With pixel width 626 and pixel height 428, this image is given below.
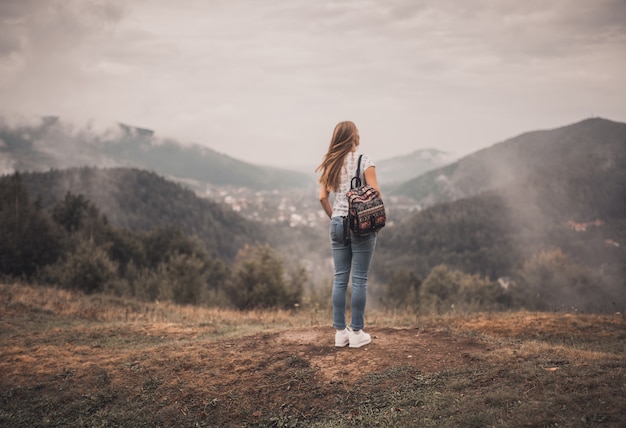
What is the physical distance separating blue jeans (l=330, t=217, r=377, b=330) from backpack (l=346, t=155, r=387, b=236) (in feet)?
0.74

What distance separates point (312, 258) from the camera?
504 feet

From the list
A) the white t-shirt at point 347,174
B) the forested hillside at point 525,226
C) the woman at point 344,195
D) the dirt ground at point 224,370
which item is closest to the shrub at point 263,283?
the dirt ground at point 224,370

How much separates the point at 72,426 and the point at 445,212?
172660 millimetres

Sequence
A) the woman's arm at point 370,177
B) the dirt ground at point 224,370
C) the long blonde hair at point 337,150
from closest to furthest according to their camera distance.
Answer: the dirt ground at point 224,370, the woman's arm at point 370,177, the long blonde hair at point 337,150

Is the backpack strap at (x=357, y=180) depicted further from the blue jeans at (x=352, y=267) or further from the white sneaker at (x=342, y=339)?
the white sneaker at (x=342, y=339)

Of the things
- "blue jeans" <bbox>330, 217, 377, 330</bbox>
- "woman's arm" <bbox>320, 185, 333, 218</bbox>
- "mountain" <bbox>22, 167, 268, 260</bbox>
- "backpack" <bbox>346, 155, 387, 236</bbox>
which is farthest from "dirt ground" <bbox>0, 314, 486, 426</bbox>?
"mountain" <bbox>22, 167, 268, 260</bbox>

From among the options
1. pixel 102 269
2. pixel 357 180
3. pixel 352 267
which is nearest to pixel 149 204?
pixel 102 269

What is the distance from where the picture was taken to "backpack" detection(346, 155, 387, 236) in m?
5.51

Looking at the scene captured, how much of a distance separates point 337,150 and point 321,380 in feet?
10.0

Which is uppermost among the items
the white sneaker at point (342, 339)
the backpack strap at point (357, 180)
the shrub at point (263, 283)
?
the backpack strap at point (357, 180)

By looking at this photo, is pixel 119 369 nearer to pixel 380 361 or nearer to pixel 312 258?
pixel 380 361

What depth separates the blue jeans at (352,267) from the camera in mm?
5801

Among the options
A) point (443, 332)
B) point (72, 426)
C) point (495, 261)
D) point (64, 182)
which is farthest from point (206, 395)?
point (64, 182)

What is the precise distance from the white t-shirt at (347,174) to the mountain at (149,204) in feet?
402
